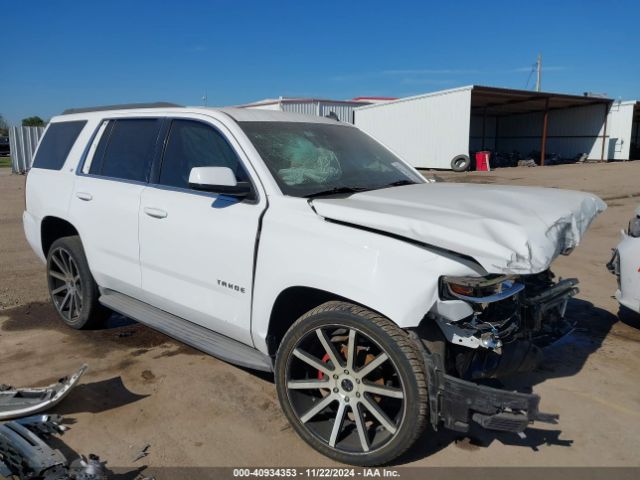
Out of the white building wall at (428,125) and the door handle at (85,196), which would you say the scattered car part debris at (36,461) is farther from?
the white building wall at (428,125)

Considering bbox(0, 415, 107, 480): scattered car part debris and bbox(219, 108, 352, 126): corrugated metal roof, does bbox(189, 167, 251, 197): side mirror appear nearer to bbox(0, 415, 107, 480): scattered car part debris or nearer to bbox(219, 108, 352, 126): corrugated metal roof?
bbox(219, 108, 352, 126): corrugated metal roof

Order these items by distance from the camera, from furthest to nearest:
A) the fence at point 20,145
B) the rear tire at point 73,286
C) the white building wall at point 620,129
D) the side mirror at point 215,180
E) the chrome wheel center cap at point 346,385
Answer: the white building wall at point 620,129 → the fence at point 20,145 → the rear tire at point 73,286 → the side mirror at point 215,180 → the chrome wheel center cap at point 346,385

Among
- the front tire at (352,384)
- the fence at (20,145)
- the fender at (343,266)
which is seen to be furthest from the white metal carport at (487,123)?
the front tire at (352,384)

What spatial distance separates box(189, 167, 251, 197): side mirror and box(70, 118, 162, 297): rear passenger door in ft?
3.36

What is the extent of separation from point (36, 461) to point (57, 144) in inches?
133

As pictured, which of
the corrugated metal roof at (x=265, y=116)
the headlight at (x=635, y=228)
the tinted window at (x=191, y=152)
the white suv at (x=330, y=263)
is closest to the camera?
the white suv at (x=330, y=263)

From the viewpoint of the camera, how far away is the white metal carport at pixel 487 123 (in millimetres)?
26219

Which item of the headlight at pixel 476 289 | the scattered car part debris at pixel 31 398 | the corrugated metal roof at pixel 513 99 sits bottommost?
the scattered car part debris at pixel 31 398

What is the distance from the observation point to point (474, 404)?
2.60 meters

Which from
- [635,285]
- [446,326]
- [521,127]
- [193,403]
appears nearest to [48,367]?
[193,403]

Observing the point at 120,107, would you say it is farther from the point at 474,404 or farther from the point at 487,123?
the point at 487,123

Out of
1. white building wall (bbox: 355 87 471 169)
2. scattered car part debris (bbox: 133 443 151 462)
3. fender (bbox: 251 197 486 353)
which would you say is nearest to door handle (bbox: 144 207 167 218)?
fender (bbox: 251 197 486 353)

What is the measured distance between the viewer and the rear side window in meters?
5.03

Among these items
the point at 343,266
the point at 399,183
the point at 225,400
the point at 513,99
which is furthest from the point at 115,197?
the point at 513,99
